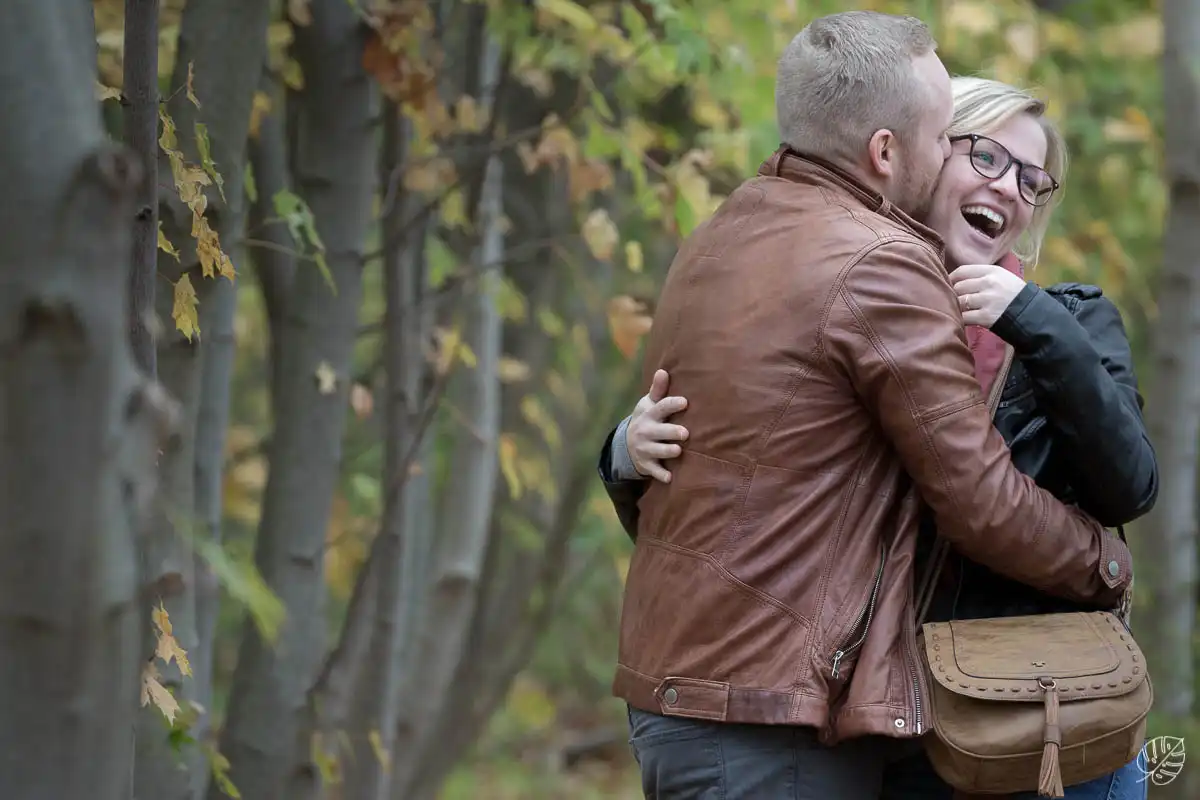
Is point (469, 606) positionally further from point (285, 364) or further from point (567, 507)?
point (285, 364)

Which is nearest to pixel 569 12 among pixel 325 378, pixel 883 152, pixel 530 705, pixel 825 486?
pixel 325 378

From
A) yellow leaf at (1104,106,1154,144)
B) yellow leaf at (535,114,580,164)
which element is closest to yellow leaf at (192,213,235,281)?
yellow leaf at (535,114,580,164)

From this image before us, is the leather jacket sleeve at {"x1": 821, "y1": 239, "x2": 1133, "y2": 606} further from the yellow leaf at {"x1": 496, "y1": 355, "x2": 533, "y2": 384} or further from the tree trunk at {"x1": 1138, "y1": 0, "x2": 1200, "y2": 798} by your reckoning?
the yellow leaf at {"x1": 496, "y1": 355, "x2": 533, "y2": 384}

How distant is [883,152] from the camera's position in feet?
8.00

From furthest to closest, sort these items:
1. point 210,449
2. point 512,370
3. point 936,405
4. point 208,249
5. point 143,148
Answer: point 512,370
point 210,449
point 208,249
point 936,405
point 143,148

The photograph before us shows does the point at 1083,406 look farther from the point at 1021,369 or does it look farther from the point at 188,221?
the point at 188,221

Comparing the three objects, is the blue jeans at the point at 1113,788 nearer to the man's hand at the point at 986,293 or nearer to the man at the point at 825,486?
the man at the point at 825,486

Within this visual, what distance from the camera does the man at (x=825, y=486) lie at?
2232 millimetres

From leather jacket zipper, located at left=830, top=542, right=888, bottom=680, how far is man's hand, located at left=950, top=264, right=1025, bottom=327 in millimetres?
410

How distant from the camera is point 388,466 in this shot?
4332 mm

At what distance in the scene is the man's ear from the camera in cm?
242

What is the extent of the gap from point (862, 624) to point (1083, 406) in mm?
491

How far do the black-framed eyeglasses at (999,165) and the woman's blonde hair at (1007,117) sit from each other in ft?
0.07

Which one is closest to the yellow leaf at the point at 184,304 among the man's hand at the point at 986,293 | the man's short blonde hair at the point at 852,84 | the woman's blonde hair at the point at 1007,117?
the man's short blonde hair at the point at 852,84
